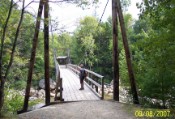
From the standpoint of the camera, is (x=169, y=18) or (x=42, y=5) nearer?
(x=169, y=18)

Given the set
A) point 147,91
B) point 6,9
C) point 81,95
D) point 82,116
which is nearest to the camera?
point 6,9

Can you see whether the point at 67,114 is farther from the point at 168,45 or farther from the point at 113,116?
the point at 168,45

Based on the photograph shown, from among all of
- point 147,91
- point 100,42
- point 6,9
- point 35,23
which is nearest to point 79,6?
point 35,23

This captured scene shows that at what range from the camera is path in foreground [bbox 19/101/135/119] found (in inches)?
312

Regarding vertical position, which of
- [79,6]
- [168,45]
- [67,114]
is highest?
[79,6]

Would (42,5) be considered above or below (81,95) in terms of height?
above

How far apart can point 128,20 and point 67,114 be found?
3695 cm

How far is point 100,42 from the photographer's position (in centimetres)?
4188

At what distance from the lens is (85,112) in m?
8.58

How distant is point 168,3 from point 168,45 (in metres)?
1.08

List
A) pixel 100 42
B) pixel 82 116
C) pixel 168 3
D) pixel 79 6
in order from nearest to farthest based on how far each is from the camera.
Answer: pixel 168 3 < pixel 82 116 < pixel 79 6 < pixel 100 42

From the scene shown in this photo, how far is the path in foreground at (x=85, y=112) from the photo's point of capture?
7.92 m

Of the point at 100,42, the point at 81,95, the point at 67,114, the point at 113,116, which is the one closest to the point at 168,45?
the point at 113,116

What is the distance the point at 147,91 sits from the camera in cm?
1040
